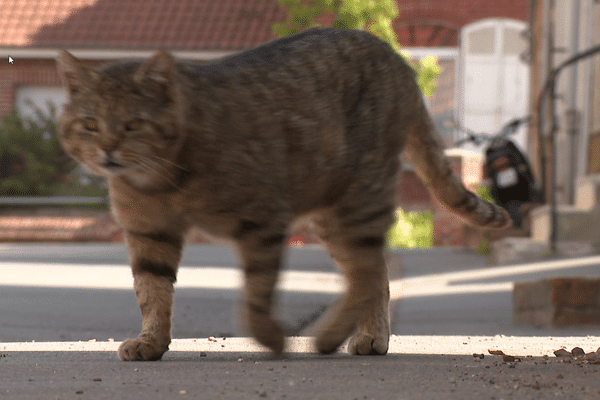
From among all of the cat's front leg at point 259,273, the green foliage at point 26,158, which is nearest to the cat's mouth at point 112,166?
the cat's front leg at point 259,273

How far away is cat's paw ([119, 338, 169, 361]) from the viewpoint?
9.86 feet

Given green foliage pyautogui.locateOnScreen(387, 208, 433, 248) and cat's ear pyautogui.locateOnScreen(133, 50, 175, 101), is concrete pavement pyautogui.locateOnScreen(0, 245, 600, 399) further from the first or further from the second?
green foliage pyautogui.locateOnScreen(387, 208, 433, 248)

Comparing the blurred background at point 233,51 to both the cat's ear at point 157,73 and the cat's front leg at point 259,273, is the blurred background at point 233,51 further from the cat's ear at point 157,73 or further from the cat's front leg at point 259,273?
the cat's ear at point 157,73

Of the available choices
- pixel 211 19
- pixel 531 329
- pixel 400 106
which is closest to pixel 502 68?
pixel 211 19

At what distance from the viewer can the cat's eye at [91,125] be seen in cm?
264

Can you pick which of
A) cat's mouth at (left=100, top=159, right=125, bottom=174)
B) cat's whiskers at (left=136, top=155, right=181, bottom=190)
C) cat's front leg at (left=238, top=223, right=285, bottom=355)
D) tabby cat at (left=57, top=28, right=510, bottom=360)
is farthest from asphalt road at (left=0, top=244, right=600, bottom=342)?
cat's mouth at (left=100, top=159, right=125, bottom=174)

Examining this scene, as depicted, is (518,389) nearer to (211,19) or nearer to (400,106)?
(400,106)

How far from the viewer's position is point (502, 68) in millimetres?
Answer: 16344

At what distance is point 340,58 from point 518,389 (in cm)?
159

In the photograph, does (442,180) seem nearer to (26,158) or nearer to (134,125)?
(134,125)

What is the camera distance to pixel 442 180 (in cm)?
362

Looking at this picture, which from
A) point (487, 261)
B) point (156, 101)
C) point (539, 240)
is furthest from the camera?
point (487, 261)

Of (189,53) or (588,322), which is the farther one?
→ (189,53)

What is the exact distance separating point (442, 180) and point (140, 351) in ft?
4.82
